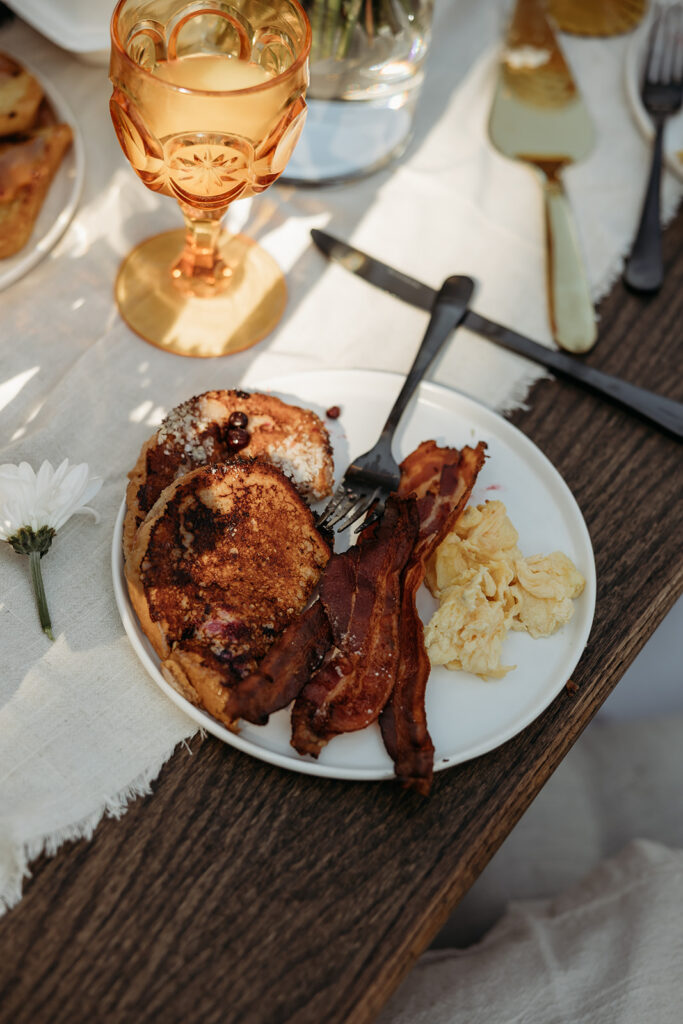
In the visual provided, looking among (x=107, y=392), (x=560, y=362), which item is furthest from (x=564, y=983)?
(x=107, y=392)

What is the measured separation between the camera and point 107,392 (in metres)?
1.37

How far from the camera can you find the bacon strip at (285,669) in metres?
0.99

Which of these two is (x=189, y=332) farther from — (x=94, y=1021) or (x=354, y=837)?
(x=94, y=1021)

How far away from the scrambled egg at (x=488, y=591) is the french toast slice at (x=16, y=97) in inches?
38.4

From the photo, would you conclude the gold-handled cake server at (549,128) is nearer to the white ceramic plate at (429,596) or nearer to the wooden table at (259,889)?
the white ceramic plate at (429,596)

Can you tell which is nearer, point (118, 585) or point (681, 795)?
point (118, 585)

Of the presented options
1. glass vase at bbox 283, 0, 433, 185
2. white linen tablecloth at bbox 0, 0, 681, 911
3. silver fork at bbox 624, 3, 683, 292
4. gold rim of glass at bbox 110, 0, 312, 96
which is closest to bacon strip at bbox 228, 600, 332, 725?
white linen tablecloth at bbox 0, 0, 681, 911

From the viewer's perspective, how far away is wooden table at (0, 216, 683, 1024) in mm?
923

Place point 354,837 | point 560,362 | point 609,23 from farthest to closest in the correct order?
point 609,23 < point 560,362 < point 354,837

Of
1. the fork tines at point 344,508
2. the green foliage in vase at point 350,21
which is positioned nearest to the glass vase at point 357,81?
the green foliage in vase at point 350,21

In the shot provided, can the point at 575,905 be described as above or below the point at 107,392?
below

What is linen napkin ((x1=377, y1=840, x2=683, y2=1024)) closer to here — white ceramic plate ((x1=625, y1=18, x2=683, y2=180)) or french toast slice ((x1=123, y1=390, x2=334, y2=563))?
french toast slice ((x1=123, y1=390, x2=334, y2=563))

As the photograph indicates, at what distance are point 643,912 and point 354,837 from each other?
515mm

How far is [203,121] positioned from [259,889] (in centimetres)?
93
